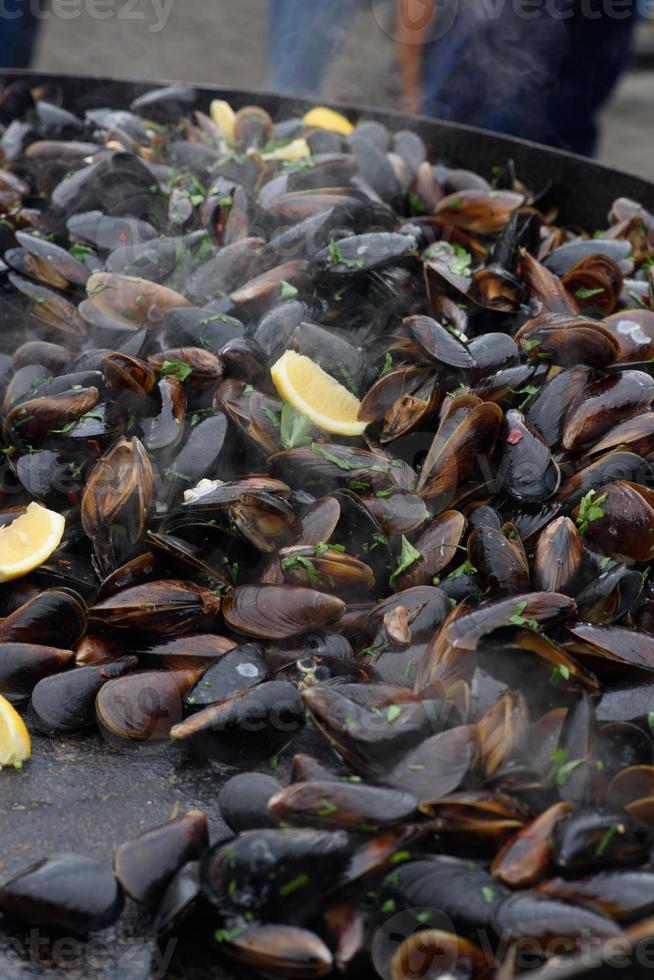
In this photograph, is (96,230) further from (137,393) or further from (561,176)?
(561,176)

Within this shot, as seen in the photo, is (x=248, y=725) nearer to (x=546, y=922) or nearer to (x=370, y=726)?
(x=370, y=726)

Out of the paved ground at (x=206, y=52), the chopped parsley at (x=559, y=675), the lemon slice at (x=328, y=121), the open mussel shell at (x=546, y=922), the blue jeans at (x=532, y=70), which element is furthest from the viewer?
the paved ground at (x=206, y=52)

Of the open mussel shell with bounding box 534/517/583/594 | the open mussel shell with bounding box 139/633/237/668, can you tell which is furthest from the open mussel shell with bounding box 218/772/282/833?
the open mussel shell with bounding box 534/517/583/594

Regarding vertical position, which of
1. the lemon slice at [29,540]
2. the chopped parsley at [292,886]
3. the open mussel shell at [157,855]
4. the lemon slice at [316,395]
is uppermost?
the lemon slice at [316,395]

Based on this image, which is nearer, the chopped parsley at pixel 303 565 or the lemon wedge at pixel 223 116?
the chopped parsley at pixel 303 565

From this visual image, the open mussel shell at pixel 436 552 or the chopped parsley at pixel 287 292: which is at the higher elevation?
the chopped parsley at pixel 287 292

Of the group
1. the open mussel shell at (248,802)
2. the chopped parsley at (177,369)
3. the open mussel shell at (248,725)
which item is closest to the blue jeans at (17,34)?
the chopped parsley at (177,369)

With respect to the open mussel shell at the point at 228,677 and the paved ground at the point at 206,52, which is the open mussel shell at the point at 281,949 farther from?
the paved ground at the point at 206,52
